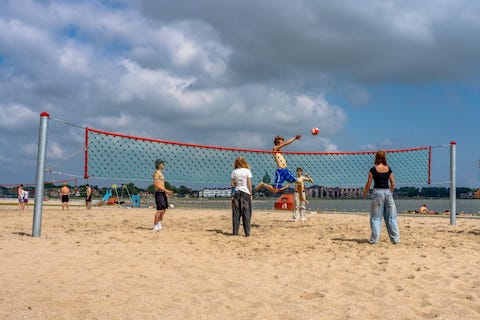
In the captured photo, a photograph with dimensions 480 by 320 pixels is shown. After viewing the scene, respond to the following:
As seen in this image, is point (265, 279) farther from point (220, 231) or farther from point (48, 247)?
point (220, 231)

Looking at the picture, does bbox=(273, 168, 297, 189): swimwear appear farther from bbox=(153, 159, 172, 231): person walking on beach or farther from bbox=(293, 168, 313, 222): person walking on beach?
bbox=(153, 159, 172, 231): person walking on beach

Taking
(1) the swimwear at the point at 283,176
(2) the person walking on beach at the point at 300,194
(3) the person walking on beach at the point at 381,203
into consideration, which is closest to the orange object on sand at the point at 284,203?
(2) the person walking on beach at the point at 300,194

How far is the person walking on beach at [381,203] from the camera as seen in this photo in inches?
247

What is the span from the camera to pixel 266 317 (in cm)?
318

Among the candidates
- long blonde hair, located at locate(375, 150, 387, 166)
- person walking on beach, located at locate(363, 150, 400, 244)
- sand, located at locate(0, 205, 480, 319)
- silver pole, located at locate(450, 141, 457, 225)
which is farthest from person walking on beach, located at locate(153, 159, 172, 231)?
silver pole, located at locate(450, 141, 457, 225)

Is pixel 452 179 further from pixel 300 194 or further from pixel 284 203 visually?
pixel 284 203

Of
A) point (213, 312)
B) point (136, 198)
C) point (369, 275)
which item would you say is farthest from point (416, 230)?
point (136, 198)

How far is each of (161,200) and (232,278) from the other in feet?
11.2

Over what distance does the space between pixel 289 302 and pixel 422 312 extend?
1.01m

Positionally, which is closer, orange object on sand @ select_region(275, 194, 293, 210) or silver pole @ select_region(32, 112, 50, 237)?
silver pole @ select_region(32, 112, 50, 237)

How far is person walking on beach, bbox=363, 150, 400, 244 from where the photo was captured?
6.29 m

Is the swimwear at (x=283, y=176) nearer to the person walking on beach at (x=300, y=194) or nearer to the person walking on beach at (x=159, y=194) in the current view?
the person walking on beach at (x=300, y=194)

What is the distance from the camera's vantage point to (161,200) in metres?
7.33

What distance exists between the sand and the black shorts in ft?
→ 3.01
